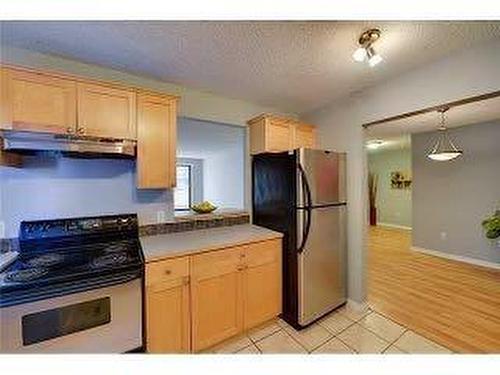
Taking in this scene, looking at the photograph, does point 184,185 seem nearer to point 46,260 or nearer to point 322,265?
point 322,265

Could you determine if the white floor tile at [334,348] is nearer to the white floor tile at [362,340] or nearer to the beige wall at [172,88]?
the white floor tile at [362,340]

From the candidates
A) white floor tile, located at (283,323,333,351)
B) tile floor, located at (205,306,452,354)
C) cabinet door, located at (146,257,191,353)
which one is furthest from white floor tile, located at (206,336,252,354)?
white floor tile, located at (283,323,333,351)

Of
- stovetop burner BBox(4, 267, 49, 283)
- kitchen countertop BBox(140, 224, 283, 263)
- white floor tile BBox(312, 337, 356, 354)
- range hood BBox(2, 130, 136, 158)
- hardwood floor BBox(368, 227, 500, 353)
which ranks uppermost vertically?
range hood BBox(2, 130, 136, 158)

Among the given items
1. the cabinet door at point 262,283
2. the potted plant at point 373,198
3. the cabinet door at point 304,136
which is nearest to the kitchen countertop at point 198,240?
the cabinet door at point 262,283

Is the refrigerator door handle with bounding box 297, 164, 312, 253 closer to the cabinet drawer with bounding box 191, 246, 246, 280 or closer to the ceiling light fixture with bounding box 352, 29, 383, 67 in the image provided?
the cabinet drawer with bounding box 191, 246, 246, 280

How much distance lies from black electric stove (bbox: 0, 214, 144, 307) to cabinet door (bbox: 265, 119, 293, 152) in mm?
1527

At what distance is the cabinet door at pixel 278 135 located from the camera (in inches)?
106

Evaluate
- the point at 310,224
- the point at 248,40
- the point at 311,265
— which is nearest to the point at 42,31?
the point at 248,40

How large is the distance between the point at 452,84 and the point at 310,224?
1.50 metres

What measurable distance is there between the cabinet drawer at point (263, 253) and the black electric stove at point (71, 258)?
0.87 meters

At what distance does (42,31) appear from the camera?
1.59m

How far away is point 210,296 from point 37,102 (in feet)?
5.77

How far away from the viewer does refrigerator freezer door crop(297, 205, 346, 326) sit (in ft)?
7.36

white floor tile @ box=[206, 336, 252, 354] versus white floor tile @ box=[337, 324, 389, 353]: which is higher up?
white floor tile @ box=[206, 336, 252, 354]
